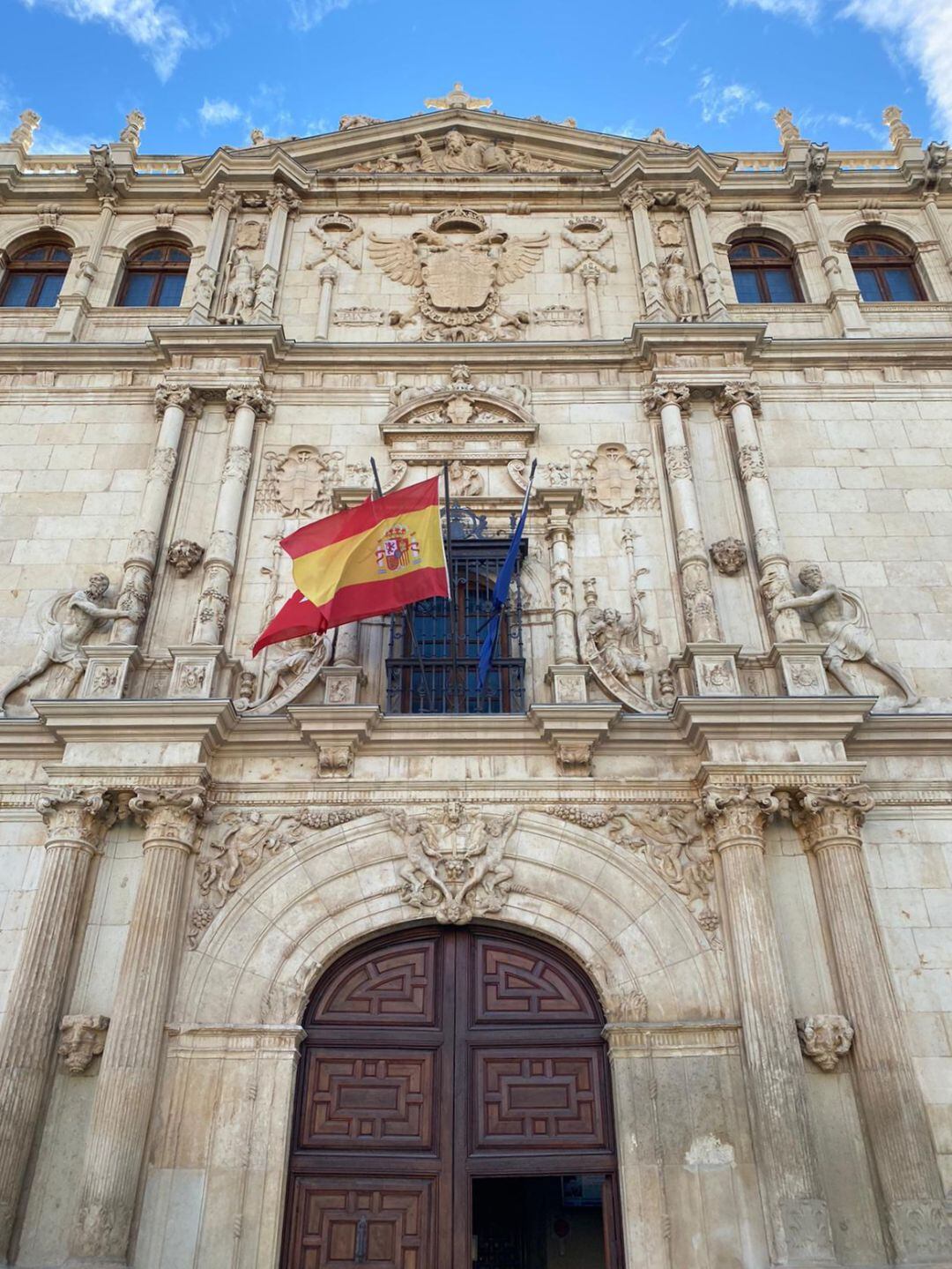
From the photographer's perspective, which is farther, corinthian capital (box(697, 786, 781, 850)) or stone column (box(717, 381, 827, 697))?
stone column (box(717, 381, 827, 697))

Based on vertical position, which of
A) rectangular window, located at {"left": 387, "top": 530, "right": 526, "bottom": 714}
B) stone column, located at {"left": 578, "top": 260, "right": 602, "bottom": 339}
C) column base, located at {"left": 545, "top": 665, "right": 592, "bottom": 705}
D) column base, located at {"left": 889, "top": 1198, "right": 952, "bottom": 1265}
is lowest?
column base, located at {"left": 889, "top": 1198, "right": 952, "bottom": 1265}

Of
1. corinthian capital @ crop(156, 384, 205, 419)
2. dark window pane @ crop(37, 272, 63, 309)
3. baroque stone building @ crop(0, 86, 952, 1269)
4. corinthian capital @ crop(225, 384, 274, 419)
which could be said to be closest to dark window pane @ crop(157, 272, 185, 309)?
baroque stone building @ crop(0, 86, 952, 1269)

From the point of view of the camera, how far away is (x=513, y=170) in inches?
609

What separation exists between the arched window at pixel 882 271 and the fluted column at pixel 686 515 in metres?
4.20

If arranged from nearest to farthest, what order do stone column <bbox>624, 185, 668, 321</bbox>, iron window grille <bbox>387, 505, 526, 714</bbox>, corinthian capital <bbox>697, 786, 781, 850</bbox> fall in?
corinthian capital <bbox>697, 786, 781, 850</bbox>
iron window grille <bbox>387, 505, 526, 714</bbox>
stone column <bbox>624, 185, 668, 321</bbox>

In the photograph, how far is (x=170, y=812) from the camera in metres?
9.10

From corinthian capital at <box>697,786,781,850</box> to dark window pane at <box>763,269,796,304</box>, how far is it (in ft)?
27.2

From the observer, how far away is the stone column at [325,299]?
1343cm

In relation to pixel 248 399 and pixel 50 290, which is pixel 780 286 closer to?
pixel 248 399

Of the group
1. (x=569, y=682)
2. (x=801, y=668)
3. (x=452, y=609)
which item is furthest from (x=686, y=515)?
(x=452, y=609)

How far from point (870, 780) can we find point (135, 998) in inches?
280

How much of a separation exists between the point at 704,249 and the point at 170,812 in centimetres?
1076

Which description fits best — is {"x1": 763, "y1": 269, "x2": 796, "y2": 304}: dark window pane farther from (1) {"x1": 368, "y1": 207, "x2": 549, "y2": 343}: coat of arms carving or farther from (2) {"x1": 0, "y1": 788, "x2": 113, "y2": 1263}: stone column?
(2) {"x1": 0, "y1": 788, "x2": 113, "y2": 1263}: stone column

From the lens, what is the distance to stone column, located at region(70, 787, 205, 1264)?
7453 millimetres
